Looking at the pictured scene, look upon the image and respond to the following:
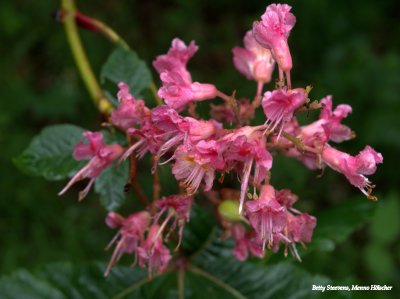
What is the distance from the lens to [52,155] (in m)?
1.81

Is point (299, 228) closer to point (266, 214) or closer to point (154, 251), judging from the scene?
point (266, 214)

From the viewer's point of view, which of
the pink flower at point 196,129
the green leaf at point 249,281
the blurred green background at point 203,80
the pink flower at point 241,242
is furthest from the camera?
the blurred green background at point 203,80

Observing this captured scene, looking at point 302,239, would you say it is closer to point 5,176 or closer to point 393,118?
point 393,118

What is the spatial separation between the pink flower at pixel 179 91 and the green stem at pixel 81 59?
1.96 ft

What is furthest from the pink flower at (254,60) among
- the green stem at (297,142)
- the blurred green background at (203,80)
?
the blurred green background at (203,80)

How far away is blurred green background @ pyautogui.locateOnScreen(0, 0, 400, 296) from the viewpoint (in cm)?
351

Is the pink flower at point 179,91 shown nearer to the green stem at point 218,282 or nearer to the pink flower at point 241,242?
the pink flower at point 241,242

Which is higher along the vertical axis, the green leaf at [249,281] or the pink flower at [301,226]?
the pink flower at [301,226]

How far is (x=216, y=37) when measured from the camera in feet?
14.9

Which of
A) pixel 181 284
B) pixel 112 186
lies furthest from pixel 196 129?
pixel 181 284

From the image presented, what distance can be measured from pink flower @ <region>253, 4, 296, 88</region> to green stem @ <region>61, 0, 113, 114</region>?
2.68 feet

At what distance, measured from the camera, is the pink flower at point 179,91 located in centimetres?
140

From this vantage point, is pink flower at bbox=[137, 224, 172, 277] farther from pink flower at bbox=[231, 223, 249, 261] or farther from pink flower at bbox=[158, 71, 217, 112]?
pink flower at bbox=[158, 71, 217, 112]

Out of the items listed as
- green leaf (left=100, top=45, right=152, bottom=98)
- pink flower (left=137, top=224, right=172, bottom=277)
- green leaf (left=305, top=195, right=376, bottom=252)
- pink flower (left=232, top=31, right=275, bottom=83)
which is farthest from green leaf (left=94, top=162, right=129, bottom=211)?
green leaf (left=305, top=195, right=376, bottom=252)
